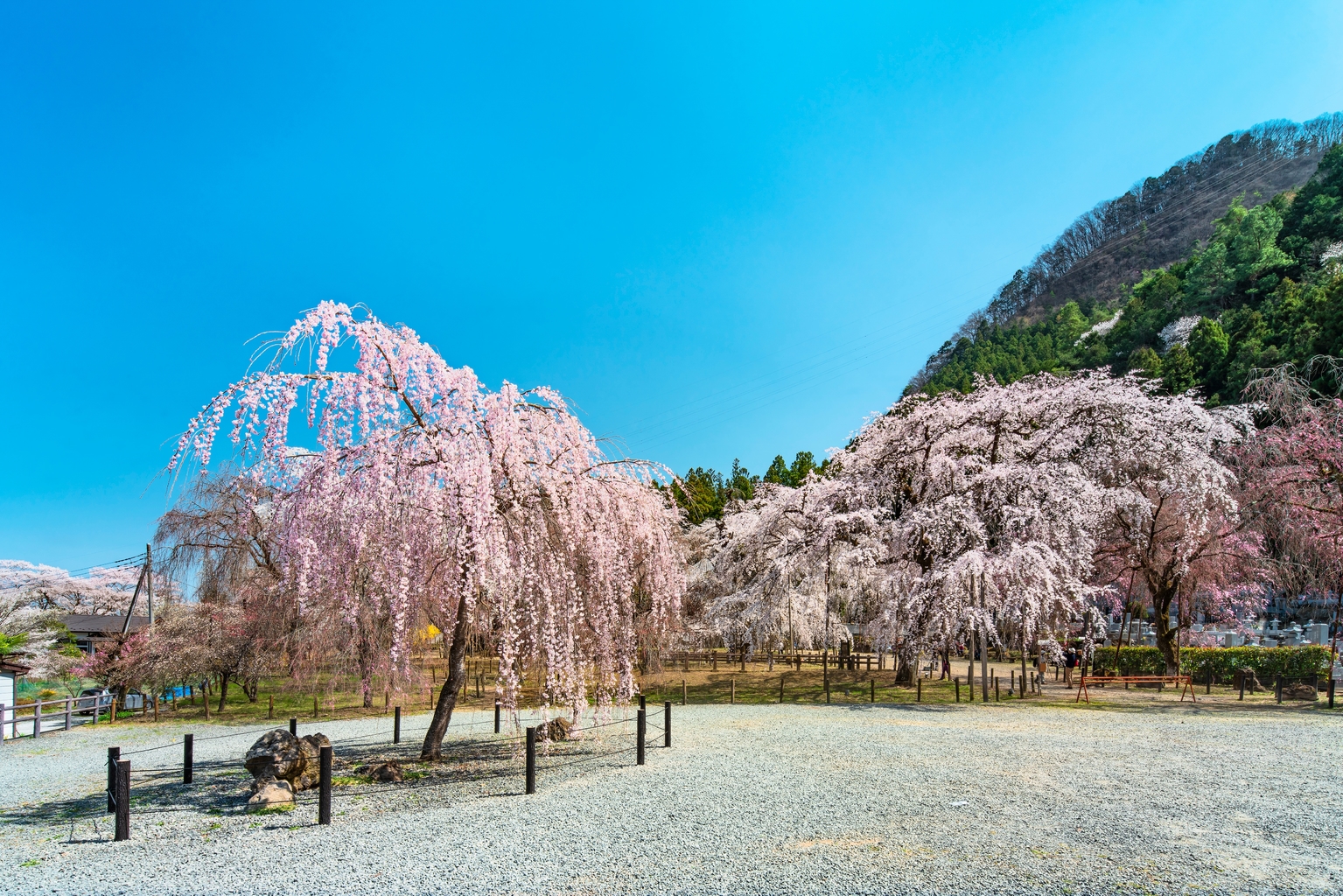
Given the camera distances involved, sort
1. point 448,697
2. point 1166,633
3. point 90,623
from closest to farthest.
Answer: point 448,697
point 1166,633
point 90,623

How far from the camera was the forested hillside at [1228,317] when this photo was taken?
53188 millimetres

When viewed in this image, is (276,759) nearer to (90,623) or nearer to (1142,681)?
(1142,681)

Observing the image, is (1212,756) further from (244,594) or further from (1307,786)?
(244,594)

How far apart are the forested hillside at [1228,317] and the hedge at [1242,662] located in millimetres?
21716

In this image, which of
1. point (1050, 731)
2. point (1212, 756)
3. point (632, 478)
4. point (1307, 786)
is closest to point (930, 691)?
point (1050, 731)

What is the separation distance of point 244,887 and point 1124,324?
330ft

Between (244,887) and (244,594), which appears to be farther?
(244,594)

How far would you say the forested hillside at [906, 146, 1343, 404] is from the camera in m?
53.2

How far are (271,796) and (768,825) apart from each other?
6.95 m

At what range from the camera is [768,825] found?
841cm

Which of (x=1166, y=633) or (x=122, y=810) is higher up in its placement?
(x=122, y=810)

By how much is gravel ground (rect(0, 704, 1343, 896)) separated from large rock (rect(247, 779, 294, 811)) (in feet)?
1.20

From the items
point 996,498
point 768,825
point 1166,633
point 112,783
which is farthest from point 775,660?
point 112,783

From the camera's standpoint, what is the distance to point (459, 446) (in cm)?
1036
